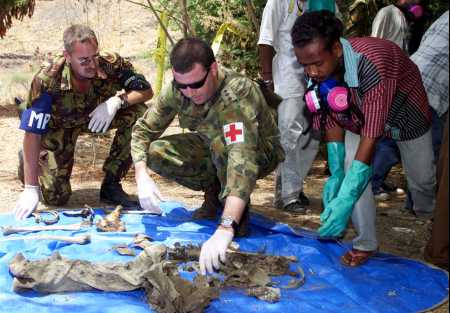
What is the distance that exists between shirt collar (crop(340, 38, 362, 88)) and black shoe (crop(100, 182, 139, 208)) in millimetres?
1966

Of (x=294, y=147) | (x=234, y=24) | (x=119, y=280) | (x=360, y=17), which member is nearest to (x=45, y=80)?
(x=294, y=147)

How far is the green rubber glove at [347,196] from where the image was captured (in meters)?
3.00

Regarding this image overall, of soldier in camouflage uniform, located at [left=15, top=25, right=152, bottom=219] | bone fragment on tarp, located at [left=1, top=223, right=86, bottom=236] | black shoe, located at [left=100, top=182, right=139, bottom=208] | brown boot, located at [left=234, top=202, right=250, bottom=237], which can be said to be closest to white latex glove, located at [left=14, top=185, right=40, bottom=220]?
soldier in camouflage uniform, located at [left=15, top=25, right=152, bottom=219]

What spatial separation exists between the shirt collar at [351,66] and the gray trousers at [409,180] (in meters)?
0.35

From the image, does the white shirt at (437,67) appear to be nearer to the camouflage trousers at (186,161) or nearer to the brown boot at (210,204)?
the camouflage trousers at (186,161)

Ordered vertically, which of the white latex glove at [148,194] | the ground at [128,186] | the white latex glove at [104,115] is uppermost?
the white latex glove at [104,115]

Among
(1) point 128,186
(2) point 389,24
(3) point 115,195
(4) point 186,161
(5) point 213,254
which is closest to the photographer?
(5) point 213,254

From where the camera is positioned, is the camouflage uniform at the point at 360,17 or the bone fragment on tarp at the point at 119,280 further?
the camouflage uniform at the point at 360,17

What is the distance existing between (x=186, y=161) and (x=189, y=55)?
0.86 metres

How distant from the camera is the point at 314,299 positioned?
2.97 meters

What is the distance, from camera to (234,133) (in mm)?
3295

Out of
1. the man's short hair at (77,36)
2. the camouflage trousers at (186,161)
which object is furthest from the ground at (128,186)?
the man's short hair at (77,36)

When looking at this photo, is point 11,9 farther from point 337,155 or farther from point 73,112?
point 337,155

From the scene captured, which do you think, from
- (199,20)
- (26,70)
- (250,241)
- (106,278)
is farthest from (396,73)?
(26,70)
